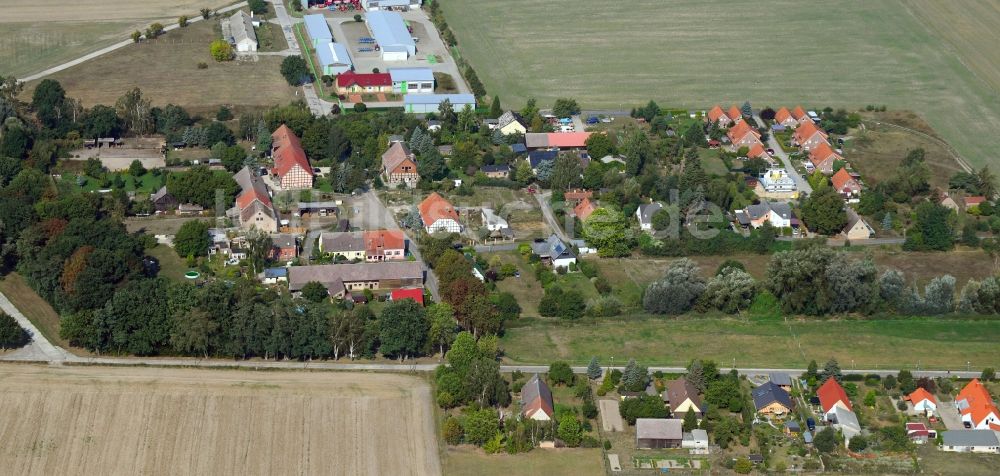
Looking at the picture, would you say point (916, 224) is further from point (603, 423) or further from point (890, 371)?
point (603, 423)

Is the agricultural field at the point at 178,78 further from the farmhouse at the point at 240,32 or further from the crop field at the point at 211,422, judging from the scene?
the crop field at the point at 211,422

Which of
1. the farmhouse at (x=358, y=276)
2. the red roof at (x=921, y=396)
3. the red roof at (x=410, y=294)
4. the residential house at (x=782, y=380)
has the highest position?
the red roof at (x=921, y=396)

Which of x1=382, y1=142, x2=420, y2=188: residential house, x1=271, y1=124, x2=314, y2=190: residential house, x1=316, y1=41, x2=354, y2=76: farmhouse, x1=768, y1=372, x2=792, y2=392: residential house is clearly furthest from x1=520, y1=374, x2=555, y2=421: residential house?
x1=316, y1=41, x2=354, y2=76: farmhouse

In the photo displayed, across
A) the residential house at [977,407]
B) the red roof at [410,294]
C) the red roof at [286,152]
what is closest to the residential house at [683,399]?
the residential house at [977,407]

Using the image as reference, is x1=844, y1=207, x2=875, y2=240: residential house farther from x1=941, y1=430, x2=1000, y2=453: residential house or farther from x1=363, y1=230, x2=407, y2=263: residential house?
x1=363, y1=230, x2=407, y2=263: residential house

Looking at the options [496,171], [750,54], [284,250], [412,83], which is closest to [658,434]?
[284,250]

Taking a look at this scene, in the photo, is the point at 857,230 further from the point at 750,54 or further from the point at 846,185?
the point at 750,54
